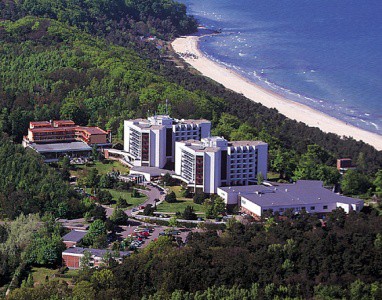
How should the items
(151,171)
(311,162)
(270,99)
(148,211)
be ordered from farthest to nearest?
1. (270,99)
2. (151,171)
3. (311,162)
4. (148,211)

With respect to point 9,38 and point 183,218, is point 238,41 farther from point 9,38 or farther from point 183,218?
point 183,218

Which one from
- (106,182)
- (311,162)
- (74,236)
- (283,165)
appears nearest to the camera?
(74,236)

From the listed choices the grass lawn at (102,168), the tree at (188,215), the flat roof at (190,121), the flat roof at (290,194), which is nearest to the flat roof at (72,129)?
the grass lawn at (102,168)

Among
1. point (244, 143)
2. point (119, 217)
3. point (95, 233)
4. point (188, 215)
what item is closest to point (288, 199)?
point (188, 215)

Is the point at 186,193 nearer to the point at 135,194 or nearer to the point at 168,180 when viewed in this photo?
the point at 168,180

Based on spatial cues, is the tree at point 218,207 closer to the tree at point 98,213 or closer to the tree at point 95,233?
the tree at point 98,213

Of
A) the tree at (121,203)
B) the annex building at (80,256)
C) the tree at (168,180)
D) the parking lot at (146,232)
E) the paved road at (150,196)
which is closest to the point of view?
the annex building at (80,256)

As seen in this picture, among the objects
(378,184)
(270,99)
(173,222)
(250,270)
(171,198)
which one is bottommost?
(250,270)
